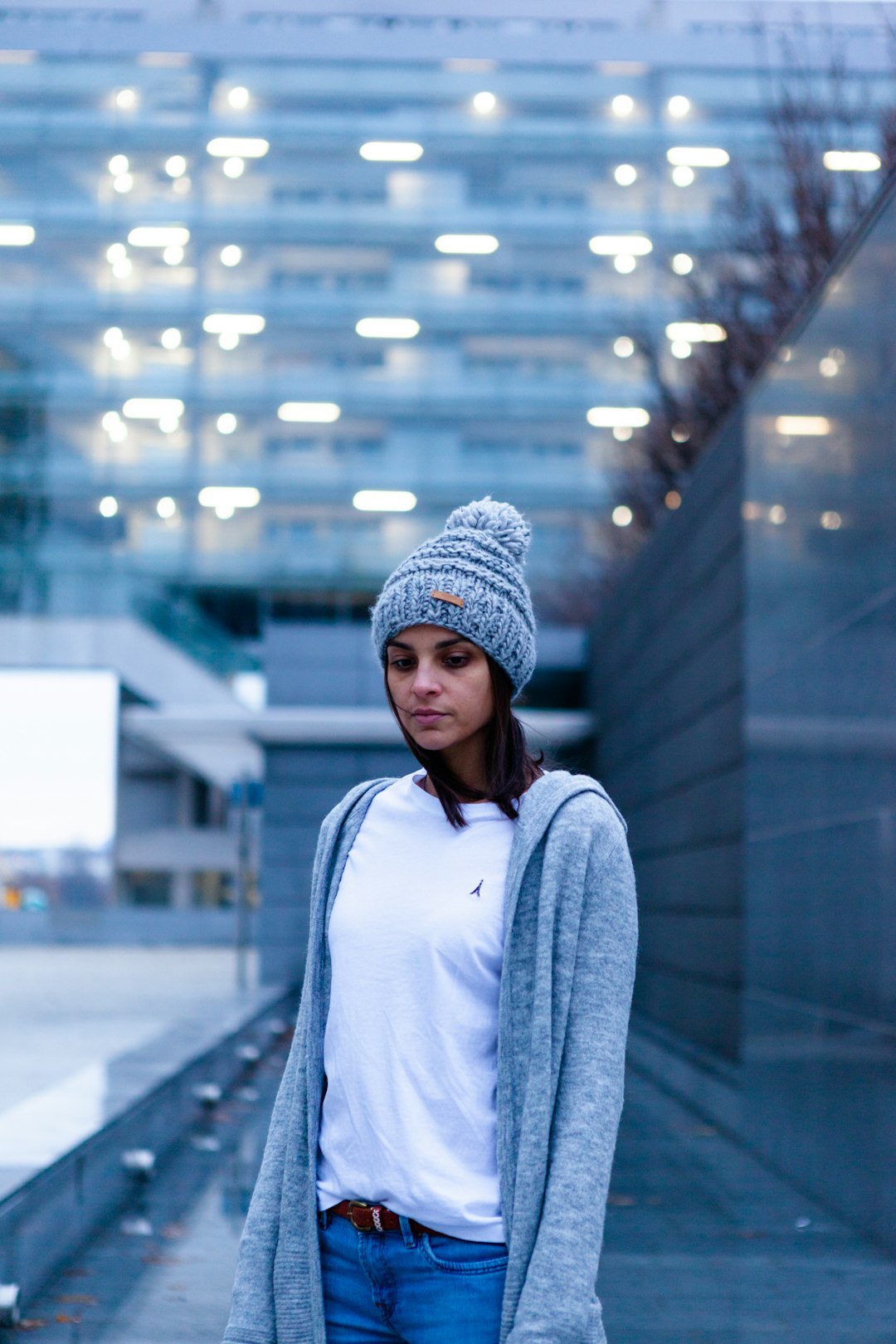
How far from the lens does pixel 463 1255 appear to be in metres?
1.77

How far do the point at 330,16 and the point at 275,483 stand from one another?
10033 millimetres

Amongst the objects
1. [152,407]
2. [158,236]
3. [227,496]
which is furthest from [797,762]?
[158,236]

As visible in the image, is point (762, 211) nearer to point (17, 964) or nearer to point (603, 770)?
point (603, 770)

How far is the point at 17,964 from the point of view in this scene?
69.2ft

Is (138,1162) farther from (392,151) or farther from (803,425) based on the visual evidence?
(392,151)

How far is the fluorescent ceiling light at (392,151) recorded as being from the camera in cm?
3559

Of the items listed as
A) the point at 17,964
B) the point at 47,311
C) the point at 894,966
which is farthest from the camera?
the point at 47,311

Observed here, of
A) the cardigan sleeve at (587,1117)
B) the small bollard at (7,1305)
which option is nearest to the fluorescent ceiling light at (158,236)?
the small bollard at (7,1305)

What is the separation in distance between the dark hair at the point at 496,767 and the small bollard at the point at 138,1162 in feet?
16.1

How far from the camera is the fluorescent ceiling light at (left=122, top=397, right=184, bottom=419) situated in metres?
35.6

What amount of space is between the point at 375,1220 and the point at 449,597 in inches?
27.4

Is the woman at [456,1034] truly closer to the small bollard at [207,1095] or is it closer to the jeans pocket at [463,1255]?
the jeans pocket at [463,1255]

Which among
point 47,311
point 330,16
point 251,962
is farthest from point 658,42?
point 251,962

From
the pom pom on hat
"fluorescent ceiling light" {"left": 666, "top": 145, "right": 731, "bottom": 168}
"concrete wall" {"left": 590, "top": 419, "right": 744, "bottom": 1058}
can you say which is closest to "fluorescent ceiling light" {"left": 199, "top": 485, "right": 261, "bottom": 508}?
"fluorescent ceiling light" {"left": 666, "top": 145, "right": 731, "bottom": 168}
